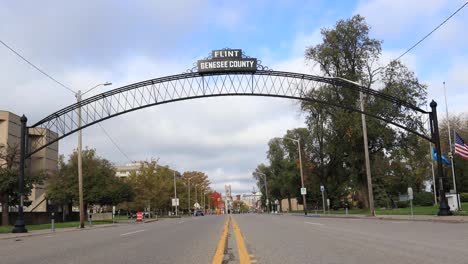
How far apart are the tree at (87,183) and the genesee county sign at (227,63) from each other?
24333mm

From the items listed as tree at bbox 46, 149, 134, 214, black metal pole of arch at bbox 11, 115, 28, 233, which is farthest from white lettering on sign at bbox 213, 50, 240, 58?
tree at bbox 46, 149, 134, 214

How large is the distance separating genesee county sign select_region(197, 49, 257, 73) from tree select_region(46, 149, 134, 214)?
24.3 metres

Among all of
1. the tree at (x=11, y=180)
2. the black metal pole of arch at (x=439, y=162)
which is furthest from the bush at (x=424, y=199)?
the tree at (x=11, y=180)

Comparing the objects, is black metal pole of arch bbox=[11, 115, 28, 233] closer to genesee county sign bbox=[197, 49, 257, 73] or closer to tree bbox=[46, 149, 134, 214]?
genesee county sign bbox=[197, 49, 257, 73]

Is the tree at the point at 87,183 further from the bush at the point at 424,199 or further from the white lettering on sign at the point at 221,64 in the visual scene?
the bush at the point at 424,199

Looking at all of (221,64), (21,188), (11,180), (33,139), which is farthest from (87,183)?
(221,64)

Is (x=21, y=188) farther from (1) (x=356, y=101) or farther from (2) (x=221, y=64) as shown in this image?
(1) (x=356, y=101)

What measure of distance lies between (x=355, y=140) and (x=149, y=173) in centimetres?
4004

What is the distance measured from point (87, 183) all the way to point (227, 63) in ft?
85.7

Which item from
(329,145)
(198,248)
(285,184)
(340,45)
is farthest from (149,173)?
(198,248)

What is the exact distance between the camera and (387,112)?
4644 cm

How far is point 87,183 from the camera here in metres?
53.2

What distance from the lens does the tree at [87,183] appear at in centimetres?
5206

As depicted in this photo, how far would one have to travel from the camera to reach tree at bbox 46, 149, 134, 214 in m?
52.1
